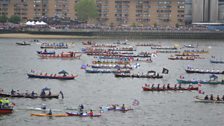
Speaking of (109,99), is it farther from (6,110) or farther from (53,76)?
(53,76)

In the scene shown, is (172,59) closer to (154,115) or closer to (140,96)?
(140,96)

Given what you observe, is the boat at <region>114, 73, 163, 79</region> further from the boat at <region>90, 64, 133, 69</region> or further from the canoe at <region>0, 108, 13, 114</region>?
the canoe at <region>0, 108, 13, 114</region>

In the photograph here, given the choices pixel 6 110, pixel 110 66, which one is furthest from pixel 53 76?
pixel 6 110

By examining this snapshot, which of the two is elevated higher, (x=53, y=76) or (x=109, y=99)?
(x=53, y=76)

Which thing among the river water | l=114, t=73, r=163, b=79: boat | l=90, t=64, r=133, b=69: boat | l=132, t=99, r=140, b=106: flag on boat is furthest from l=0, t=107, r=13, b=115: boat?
l=90, t=64, r=133, b=69: boat

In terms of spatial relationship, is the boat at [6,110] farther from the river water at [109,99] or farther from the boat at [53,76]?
the boat at [53,76]

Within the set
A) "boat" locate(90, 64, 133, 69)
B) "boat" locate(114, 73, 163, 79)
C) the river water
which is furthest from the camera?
"boat" locate(90, 64, 133, 69)

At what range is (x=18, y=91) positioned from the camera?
84.8m

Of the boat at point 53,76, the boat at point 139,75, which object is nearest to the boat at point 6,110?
the boat at point 53,76

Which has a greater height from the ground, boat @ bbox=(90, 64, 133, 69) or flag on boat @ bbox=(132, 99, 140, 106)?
boat @ bbox=(90, 64, 133, 69)

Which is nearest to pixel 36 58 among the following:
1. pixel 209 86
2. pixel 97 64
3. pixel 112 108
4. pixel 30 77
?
pixel 97 64

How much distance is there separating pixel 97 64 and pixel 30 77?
20734 millimetres

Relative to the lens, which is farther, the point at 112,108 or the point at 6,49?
the point at 6,49

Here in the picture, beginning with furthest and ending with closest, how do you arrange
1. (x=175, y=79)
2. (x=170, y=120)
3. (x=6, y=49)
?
(x=6, y=49) → (x=175, y=79) → (x=170, y=120)
